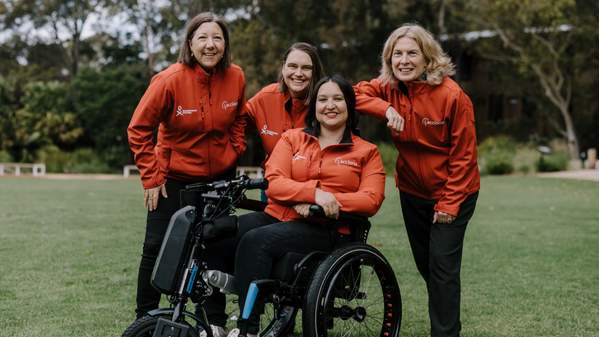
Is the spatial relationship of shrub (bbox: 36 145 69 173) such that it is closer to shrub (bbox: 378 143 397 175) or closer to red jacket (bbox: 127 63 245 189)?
shrub (bbox: 378 143 397 175)

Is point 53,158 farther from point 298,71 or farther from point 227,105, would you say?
point 298,71

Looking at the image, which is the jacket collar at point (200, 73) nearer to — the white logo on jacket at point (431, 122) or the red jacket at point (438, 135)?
the red jacket at point (438, 135)

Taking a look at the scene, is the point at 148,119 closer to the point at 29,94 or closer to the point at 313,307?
the point at 313,307

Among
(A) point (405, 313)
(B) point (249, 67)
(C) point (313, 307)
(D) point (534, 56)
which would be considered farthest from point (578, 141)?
(C) point (313, 307)

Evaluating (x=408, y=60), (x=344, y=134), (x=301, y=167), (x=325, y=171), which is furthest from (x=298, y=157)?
(x=408, y=60)

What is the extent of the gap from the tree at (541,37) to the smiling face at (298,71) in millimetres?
24898

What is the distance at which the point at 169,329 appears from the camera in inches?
132

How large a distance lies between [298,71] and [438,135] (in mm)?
923

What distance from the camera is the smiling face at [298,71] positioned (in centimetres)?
450

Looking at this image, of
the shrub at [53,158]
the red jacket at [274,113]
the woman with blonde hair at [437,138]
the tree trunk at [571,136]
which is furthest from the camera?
the shrub at [53,158]

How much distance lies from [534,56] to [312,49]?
26643 millimetres

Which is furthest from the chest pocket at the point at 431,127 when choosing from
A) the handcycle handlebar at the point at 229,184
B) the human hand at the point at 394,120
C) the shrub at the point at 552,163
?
the shrub at the point at 552,163

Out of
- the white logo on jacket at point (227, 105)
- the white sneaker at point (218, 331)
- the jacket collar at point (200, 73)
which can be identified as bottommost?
the white sneaker at point (218, 331)

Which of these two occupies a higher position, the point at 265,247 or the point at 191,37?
the point at 191,37
